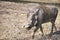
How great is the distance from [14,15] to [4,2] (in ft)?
5.16

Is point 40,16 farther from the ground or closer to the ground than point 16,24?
farther from the ground

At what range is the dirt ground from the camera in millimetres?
→ 4417

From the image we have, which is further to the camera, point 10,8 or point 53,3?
point 53,3

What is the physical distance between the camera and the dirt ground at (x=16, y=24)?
442 cm

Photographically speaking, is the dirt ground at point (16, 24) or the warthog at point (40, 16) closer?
the warthog at point (40, 16)

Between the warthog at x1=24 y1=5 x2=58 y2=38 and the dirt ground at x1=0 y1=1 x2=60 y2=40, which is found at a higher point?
the warthog at x1=24 y1=5 x2=58 y2=38

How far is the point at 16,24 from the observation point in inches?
205

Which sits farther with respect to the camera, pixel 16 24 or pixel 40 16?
pixel 16 24

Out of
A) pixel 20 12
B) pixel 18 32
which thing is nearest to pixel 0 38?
pixel 18 32

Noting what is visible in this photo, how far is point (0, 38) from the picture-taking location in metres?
4.39

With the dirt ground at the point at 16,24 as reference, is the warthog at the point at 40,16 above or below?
above

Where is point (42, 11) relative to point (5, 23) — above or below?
above

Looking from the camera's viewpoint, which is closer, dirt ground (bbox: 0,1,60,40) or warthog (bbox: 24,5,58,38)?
warthog (bbox: 24,5,58,38)

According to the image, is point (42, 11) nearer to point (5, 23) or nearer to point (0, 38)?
point (0, 38)
